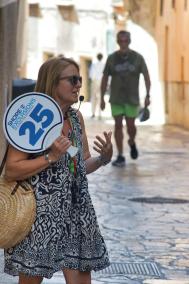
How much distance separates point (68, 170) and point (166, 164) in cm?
1058

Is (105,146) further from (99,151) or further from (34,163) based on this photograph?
(34,163)

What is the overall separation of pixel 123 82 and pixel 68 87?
9654 millimetres

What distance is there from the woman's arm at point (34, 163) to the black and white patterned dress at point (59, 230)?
0.30 ft

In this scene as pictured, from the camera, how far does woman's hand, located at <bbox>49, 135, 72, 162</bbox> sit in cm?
469

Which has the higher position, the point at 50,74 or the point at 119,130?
the point at 50,74

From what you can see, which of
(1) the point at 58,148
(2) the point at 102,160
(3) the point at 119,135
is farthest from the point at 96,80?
(1) the point at 58,148

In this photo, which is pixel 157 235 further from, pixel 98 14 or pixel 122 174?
pixel 98 14

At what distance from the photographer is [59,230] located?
4.84 meters

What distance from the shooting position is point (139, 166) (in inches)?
585

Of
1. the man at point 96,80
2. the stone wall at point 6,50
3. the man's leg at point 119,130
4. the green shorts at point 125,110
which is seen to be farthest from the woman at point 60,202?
the man at point 96,80

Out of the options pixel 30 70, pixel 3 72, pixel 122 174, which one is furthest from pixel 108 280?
pixel 30 70

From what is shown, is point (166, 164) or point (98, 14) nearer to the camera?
point (166, 164)

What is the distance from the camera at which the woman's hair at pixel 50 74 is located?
4891 millimetres

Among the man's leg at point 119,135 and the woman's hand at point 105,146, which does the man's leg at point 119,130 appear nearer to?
the man's leg at point 119,135
